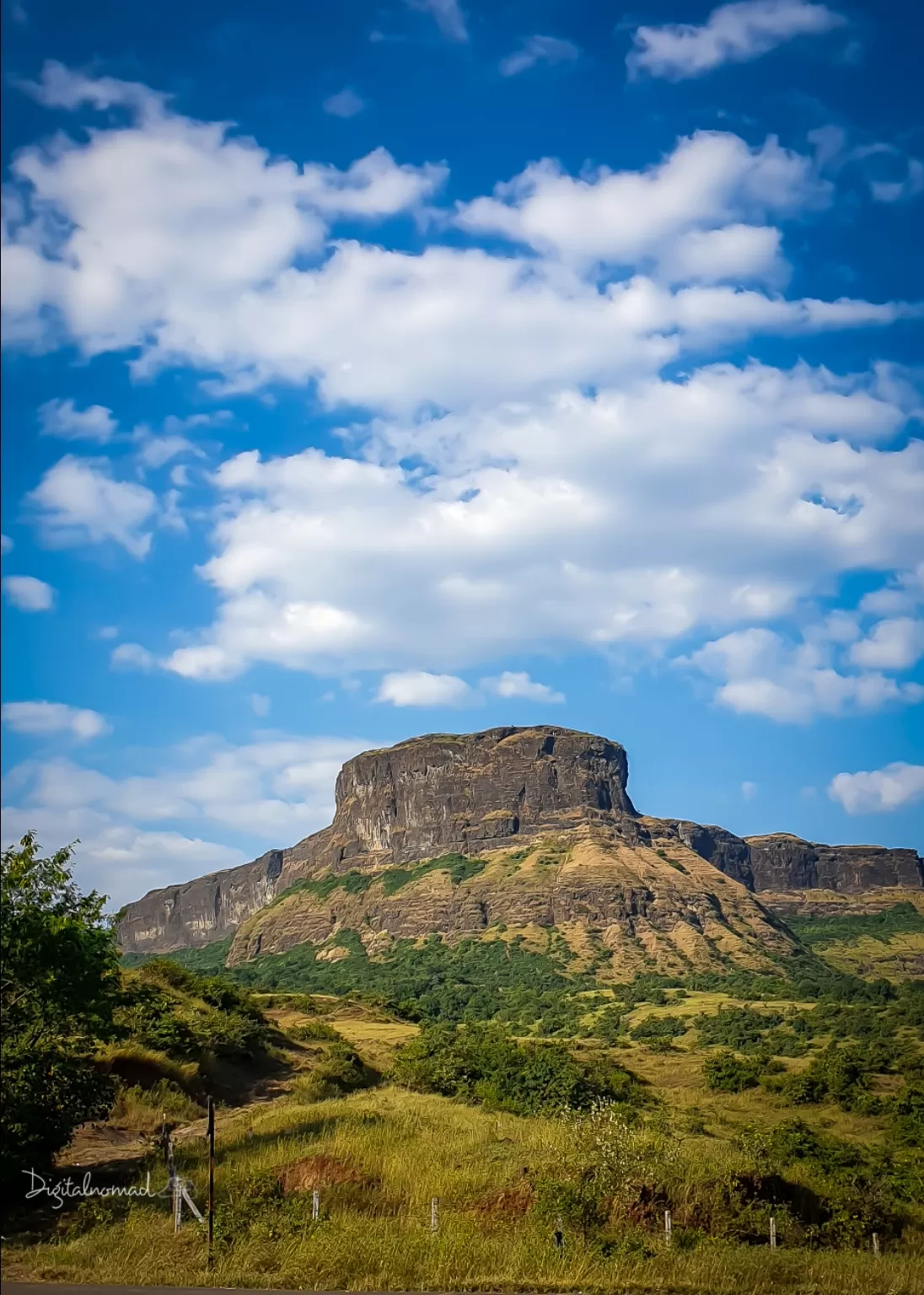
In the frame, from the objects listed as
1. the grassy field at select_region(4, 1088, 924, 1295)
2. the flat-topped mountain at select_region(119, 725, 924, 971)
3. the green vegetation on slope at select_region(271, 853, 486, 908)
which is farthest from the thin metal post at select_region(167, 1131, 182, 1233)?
the green vegetation on slope at select_region(271, 853, 486, 908)

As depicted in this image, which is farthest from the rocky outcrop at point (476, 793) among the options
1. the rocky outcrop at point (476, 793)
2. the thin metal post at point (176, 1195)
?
the thin metal post at point (176, 1195)

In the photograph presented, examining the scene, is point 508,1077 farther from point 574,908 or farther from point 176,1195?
point 574,908

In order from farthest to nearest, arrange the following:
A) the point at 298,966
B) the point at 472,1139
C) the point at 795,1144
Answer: the point at 298,966
the point at 795,1144
the point at 472,1139

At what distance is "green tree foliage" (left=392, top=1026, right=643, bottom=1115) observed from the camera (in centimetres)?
3905

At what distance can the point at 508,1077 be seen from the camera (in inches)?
1642

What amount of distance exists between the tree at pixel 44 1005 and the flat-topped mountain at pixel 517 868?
104 m

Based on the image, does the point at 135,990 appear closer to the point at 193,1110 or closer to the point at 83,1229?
the point at 193,1110

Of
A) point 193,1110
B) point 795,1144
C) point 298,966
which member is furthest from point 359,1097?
point 298,966

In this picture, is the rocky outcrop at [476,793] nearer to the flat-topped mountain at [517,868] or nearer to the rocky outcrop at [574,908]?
the flat-topped mountain at [517,868]

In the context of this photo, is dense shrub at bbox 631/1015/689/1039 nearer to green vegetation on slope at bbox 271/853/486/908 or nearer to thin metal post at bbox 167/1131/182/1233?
thin metal post at bbox 167/1131/182/1233

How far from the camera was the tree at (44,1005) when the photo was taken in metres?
21.6

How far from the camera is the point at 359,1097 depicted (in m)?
36.8

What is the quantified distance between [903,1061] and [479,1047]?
24915 millimetres

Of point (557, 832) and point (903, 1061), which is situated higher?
point (557, 832)
